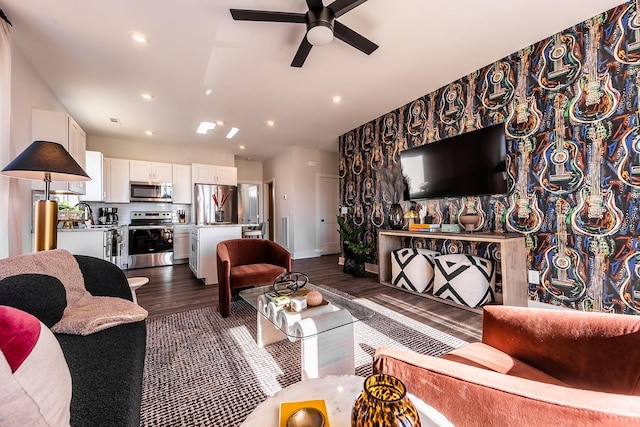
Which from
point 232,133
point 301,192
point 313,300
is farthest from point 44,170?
point 301,192

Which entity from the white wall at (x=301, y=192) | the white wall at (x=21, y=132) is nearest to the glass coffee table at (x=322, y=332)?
the white wall at (x=21, y=132)

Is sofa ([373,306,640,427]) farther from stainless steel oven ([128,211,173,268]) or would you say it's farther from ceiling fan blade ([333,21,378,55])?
stainless steel oven ([128,211,173,268])

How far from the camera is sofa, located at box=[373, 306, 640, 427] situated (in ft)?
1.74

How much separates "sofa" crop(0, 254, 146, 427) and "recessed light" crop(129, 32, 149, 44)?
6.85ft

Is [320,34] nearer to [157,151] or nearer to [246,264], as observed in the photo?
[246,264]

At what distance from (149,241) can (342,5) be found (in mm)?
5187

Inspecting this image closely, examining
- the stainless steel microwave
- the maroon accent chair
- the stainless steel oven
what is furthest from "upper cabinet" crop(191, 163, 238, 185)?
the maroon accent chair

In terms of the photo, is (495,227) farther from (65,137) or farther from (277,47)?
(65,137)

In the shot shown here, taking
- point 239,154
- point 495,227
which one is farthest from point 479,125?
point 239,154

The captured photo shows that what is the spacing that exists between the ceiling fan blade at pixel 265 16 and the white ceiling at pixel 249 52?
0.60 ft

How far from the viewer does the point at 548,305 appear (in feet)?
7.94

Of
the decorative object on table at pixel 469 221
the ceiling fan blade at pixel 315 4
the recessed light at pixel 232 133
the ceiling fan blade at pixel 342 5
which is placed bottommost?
the decorative object on table at pixel 469 221

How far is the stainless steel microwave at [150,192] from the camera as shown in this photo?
5.07m

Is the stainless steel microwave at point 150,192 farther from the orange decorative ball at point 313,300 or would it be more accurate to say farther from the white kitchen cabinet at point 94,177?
the orange decorative ball at point 313,300
